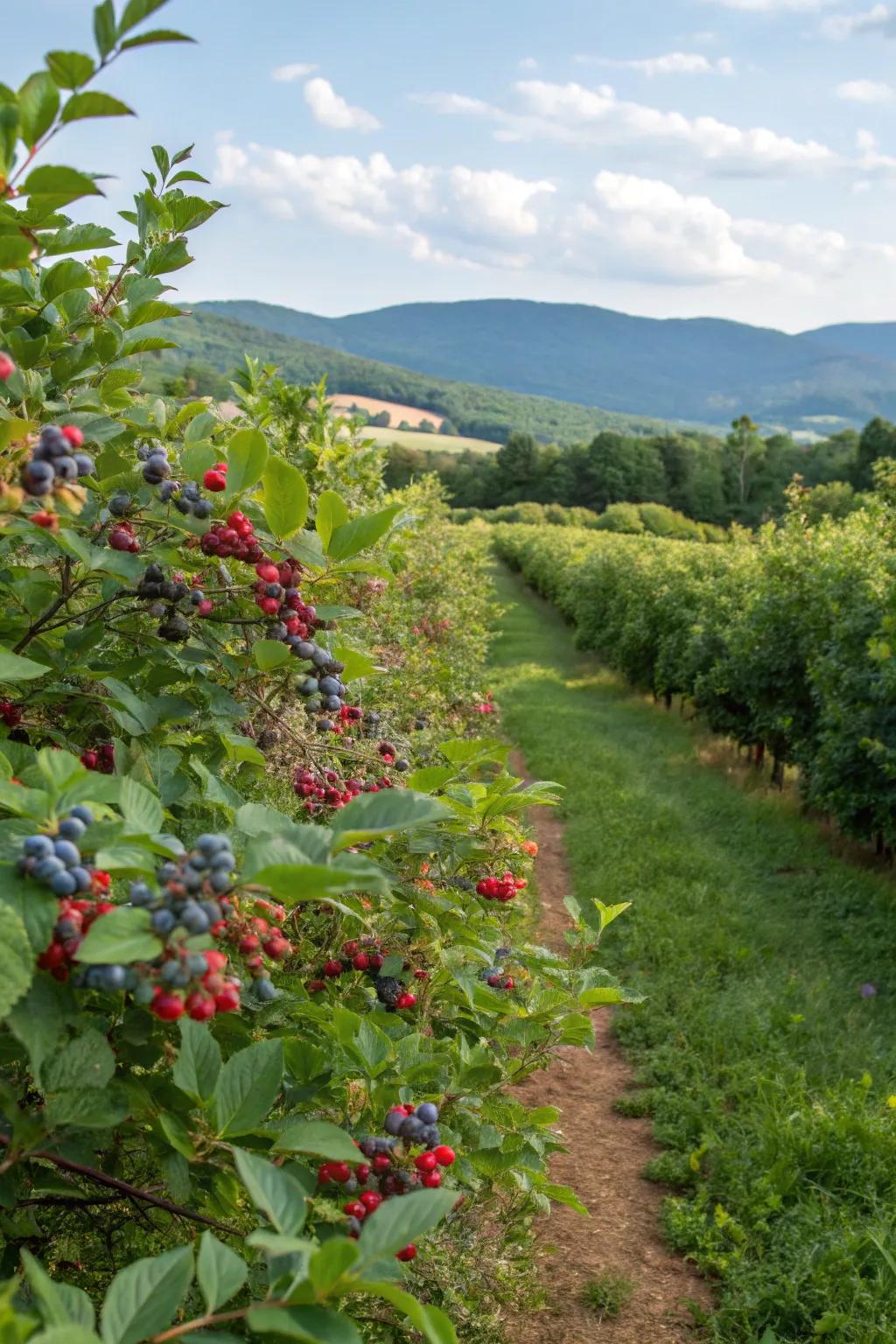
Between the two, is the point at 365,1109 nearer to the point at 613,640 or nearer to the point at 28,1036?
the point at 28,1036

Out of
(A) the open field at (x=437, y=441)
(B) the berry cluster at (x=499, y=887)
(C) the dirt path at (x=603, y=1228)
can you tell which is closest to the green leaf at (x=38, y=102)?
(B) the berry cluster at (x=499, y=887)

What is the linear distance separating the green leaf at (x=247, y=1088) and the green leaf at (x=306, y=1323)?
0.92 feet

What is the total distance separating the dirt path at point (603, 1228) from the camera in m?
3.70

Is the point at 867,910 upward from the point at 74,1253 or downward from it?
downward

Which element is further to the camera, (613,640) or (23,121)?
(613,640)

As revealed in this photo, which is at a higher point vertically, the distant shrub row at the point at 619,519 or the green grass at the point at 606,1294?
the distant shrub row at the point at 619,519

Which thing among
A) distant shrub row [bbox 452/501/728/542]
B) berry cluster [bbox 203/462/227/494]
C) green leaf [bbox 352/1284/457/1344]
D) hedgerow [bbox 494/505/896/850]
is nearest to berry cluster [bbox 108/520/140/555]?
berry cluster [bbox 203/462/227/494]

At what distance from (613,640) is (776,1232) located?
57.1 ft

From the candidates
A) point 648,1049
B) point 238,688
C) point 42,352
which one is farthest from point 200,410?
point 648,1049

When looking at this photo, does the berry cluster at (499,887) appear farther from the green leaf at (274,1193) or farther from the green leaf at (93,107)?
the green leaf at (93,107)

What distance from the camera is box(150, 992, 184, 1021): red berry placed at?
988mm

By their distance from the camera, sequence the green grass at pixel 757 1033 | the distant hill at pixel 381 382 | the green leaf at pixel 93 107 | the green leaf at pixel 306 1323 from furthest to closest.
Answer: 1. the distant hill at pixel 381 382
2. the green grass at pixel 757 1033
3. the green leaf at pixel 93 107
4. the green leaf at pixel 306 1323


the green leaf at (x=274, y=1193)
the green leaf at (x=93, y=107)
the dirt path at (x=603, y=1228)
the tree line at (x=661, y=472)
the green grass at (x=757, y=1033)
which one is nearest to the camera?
the green leaf at (x=274, y=1193)

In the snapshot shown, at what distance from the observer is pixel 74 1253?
8.95 feet
